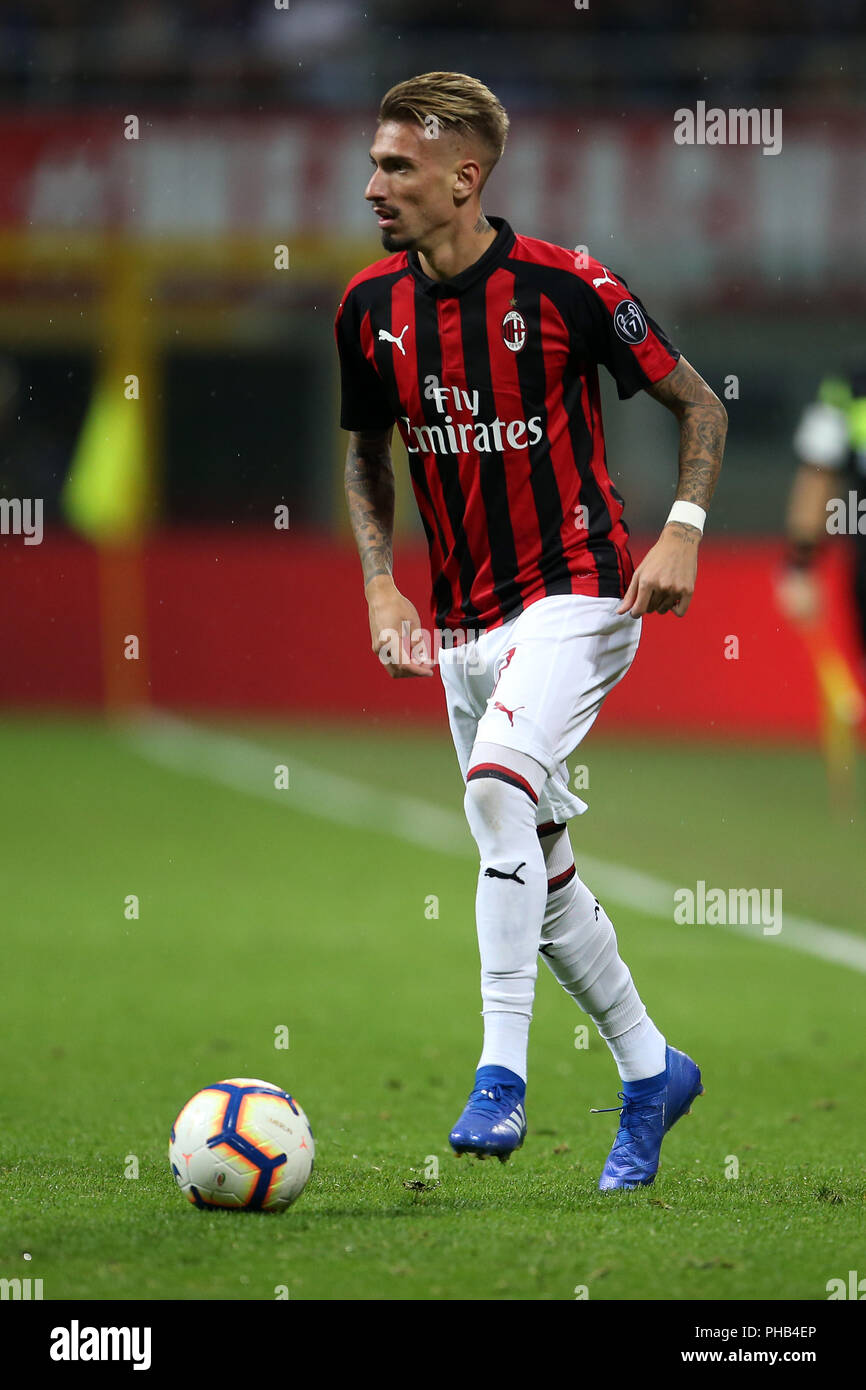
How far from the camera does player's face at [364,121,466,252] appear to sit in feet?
13.7

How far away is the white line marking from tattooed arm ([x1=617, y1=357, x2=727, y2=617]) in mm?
3771

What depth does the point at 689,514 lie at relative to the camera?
4.18 meters

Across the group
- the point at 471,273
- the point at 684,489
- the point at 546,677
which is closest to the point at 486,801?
the point at 546,677

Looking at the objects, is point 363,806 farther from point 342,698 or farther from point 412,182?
point 412,182

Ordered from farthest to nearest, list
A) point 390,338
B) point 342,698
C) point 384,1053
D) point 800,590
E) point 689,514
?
point 342,698 < point 800,590 < point 384,1053 < point 390,338 < point 689,514

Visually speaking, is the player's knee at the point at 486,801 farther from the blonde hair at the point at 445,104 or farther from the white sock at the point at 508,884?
the blonde hair at the point at 445,104

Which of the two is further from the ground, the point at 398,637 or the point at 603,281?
the point at 603,281

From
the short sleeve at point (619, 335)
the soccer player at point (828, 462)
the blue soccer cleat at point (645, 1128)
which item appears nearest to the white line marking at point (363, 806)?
the soccer player at point (828, 462)

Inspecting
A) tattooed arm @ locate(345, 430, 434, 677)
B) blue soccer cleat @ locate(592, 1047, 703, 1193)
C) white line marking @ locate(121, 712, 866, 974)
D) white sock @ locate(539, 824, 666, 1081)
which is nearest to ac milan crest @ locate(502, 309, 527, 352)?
tattooed arm @ locate(345, 430, 434, 677)

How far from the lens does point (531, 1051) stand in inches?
248

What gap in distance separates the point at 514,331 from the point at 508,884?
1.15m

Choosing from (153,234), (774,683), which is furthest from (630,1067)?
(153,234)

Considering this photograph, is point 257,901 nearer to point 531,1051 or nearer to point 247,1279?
point 531,1051

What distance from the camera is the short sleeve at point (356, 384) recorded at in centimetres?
441
